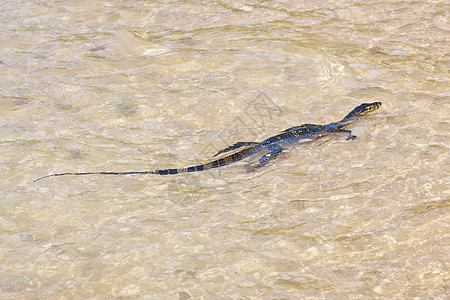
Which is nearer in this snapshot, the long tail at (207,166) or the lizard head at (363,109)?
the long tail at (207,166)

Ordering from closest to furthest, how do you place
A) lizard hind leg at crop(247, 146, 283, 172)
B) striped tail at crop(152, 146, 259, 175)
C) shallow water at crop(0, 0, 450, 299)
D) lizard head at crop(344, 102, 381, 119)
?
shallow water at crop(0, 0, 450, 299), striped tail at crop(152, 146, 259, 175), lizard hind leg at crop(247, 146, 283, 172), lizard head at crop(344, 102, 381, 119)

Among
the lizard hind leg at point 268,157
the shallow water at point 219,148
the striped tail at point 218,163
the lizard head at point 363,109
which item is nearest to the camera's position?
the shallow water at point 219,148

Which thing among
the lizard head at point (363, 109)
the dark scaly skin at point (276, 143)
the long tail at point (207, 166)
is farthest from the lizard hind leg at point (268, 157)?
the lizard head at point (363, 109)

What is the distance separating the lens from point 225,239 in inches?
213

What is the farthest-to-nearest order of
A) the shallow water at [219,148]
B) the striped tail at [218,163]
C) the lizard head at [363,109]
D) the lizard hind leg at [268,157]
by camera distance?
the lizard head at [363,109]
the lizard hind leg at [268,157]
the striped tail at [218,163]
the shallow water at [219,148]

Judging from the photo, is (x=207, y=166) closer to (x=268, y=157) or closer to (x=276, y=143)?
(x=268, y=157)

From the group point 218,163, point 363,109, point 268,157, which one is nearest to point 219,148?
point 218,163

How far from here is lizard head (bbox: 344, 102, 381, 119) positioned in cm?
745

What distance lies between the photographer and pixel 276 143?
696cm

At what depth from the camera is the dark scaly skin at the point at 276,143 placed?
6.58 metres

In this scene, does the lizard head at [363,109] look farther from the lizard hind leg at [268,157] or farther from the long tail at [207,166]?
the long tail at [207,166]

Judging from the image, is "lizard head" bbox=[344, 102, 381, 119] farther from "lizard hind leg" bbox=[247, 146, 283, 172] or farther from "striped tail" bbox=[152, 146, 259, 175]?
"striped tail" bbox=[152, 146, 259, 175]

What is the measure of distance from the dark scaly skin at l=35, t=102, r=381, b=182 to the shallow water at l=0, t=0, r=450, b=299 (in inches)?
4.6

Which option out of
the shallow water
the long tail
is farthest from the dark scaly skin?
the shallow water
